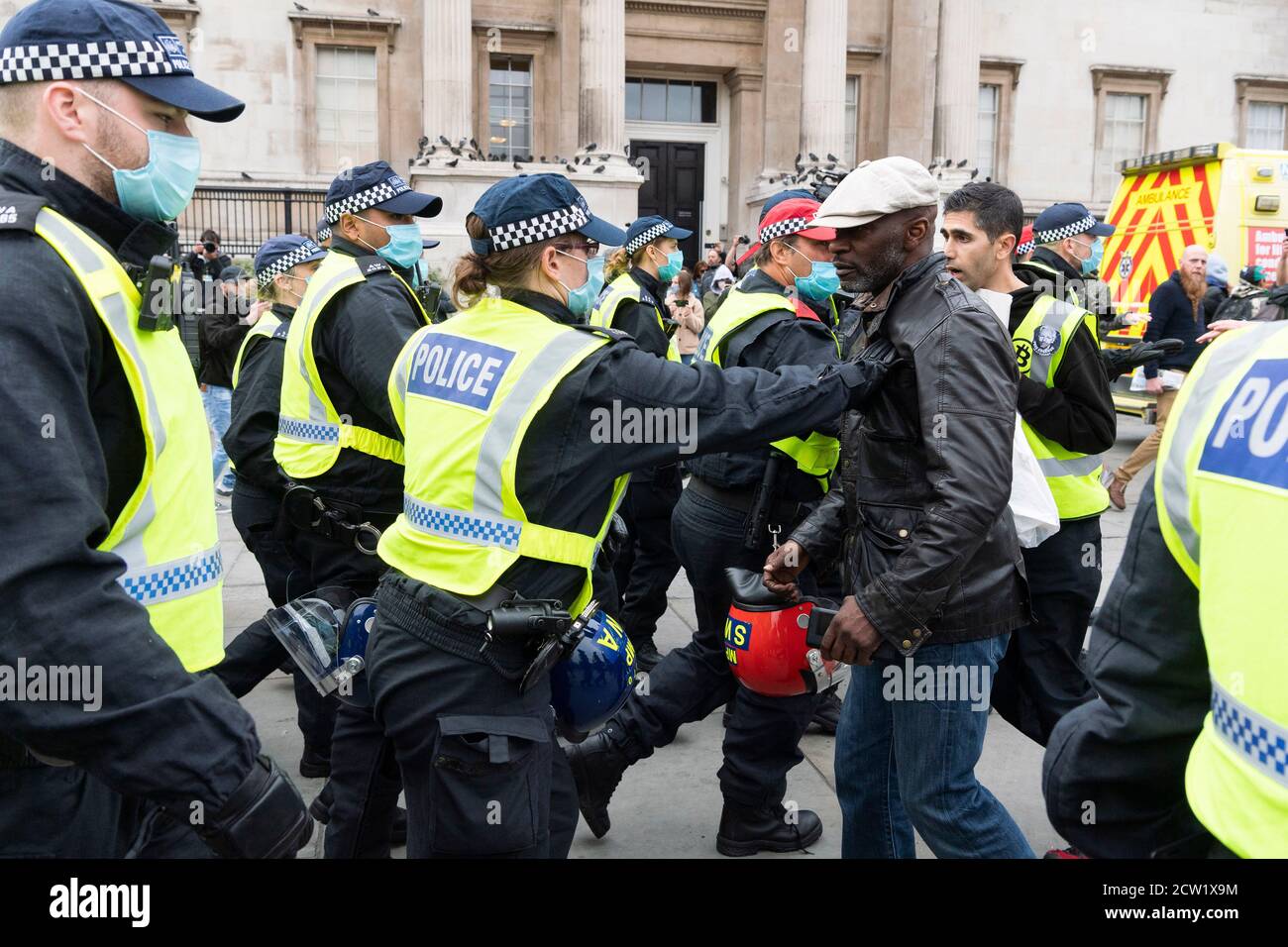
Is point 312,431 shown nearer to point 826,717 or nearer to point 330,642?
point 330,642

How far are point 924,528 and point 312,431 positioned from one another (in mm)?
2329

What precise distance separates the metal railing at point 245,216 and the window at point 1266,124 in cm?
2141

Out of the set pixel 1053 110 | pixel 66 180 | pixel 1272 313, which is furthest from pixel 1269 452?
pixel 1053 110

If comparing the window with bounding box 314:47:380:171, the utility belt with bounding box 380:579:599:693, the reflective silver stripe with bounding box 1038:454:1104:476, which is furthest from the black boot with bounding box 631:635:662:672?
the window with bounding box 314:47:380:171

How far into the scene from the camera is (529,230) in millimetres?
2750

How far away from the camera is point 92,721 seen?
5.52 feet

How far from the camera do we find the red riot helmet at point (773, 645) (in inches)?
137

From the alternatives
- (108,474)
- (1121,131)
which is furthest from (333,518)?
(1121,131)

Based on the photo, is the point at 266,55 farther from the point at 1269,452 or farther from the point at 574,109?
the point at 1269,452

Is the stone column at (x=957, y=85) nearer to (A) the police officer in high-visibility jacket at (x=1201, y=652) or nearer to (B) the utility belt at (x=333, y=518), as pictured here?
(B) the utility belt at (x=333, y=518)

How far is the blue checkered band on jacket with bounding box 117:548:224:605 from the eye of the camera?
201cm

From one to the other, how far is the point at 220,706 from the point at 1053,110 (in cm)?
2645

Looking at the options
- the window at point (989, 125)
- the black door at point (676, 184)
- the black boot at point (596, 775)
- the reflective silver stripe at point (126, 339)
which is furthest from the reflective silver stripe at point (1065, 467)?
the window at point (989, 125)

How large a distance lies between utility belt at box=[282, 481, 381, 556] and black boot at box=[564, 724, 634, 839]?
41.0 inches
